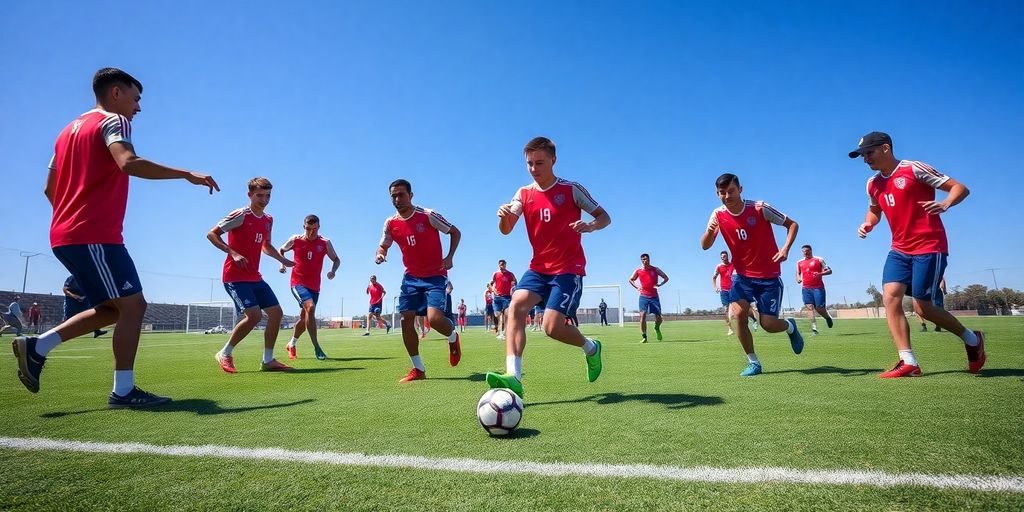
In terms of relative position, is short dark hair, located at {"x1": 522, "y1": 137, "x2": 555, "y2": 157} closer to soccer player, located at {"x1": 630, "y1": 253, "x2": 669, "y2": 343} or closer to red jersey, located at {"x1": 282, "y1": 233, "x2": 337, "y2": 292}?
red jersey, located at {"x1": 282, "y1": 233, "x2": 337, "y2": 292}

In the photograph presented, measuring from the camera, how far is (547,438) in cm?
291

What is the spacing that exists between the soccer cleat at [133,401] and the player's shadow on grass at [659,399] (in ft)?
10.6

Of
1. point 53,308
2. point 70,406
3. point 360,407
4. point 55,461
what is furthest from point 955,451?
point 53,308

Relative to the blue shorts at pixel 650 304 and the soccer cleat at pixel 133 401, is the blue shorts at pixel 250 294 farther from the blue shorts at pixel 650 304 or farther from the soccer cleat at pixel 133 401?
the blue shorts at pixel 650 304

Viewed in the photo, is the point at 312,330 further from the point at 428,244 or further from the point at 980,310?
the point at 980,310

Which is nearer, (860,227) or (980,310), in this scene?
(860,227)

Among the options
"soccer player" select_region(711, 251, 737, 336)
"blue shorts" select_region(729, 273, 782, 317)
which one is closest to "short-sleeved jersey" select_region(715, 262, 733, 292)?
"soccer player" select_region(711, 251, 737, 336)

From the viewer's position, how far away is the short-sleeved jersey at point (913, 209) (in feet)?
17.2

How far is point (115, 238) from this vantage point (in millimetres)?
4184

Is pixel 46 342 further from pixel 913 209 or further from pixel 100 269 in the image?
pixel 913 209

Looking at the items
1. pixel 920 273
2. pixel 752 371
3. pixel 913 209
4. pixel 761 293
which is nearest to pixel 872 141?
pixel 913 209

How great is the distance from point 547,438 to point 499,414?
1.07 feet

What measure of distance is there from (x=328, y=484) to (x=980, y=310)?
67.9m

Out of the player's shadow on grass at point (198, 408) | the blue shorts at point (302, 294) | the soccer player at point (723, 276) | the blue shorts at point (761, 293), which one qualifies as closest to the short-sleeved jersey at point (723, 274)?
the soccer player at point (723, 276)
